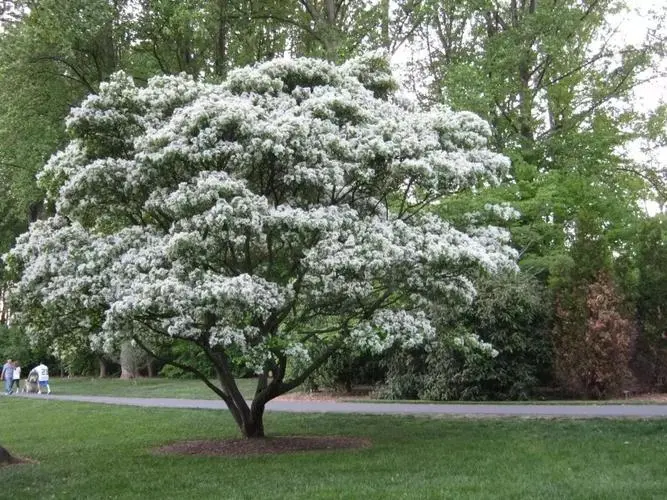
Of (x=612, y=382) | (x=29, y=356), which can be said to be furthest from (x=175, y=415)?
(x=29, y=356)

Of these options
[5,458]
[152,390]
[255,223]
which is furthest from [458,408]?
[152,390]

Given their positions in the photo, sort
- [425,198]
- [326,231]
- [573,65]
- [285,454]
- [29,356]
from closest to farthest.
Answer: [326,231] → [285,454] → [425,198] → [573,65] → [29,356]

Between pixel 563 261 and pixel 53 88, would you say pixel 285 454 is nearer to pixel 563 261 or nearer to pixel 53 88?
pixel 563 261

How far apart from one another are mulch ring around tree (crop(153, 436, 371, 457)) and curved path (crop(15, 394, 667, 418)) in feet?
10.8

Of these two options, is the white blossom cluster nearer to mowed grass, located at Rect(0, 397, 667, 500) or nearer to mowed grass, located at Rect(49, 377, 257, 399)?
mowed grass, located at Rect(0, 397, 667, 500)

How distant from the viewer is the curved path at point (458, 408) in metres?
12.9

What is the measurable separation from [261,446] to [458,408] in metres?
5.35

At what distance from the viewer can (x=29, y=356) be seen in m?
39.0

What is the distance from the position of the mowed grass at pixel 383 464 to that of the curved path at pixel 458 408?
0.81 meters

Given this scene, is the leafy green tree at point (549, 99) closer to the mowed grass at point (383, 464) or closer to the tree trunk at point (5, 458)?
the mowed grass at point (383, 464)

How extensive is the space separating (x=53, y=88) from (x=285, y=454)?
57.0 feet

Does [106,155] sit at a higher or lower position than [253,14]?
lower

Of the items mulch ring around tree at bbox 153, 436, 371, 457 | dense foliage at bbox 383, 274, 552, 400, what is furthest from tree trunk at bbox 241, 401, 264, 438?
dense foliage at bbox 383, 274, 552, 400

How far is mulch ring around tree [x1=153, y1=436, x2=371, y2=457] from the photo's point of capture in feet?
35.4
